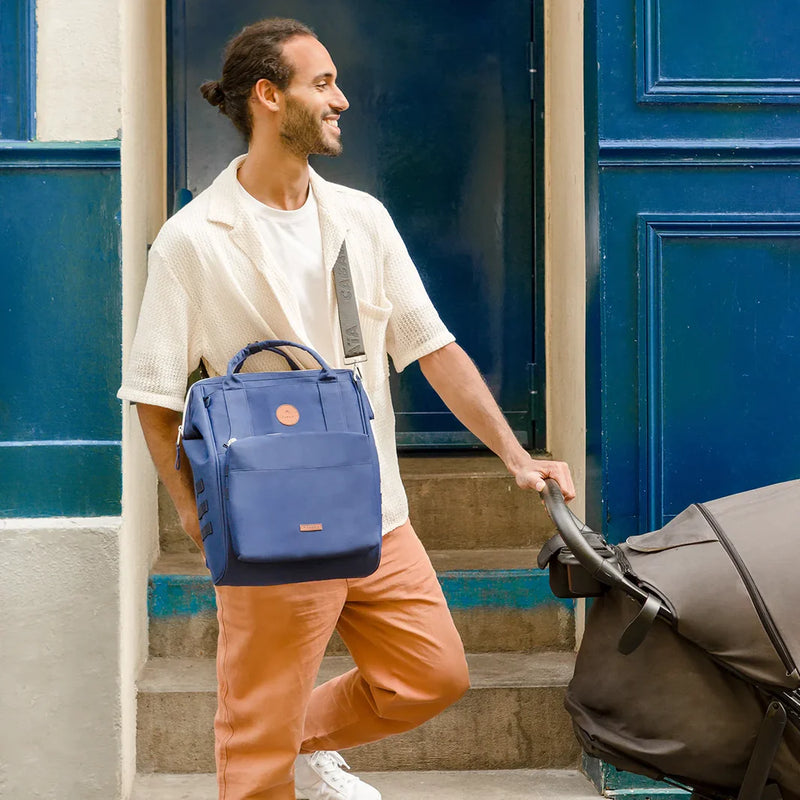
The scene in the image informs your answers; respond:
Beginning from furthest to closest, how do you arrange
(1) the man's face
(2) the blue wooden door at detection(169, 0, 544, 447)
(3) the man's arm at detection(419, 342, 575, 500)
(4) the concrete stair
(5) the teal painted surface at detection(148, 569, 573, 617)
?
(2) the blue wooden door at detection(169, 0, 544, 447), (5) the teal painted surface at detection(148, 569, 573, 617), (4) the concrete stair, (3) the man's arm at detection(419, 342, 575, 500), (1) the man's face

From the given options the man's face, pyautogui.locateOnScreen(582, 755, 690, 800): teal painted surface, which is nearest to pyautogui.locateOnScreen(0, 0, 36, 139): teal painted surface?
the man's face

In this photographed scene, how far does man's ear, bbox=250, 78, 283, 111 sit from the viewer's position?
8.76ft

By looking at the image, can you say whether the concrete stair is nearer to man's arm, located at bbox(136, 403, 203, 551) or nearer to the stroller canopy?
man's arm, located at bbox(136, 403, 203, 551)

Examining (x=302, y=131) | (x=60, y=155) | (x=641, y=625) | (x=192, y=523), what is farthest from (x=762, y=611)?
(x=60, y=155)

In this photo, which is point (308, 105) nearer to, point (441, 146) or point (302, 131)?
point (302, 131)

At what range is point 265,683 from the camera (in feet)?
8.52

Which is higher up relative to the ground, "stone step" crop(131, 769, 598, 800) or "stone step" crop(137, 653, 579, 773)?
"stone step" crop(137, 653, 579, 773)

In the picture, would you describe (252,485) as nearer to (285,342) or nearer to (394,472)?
(285,342)

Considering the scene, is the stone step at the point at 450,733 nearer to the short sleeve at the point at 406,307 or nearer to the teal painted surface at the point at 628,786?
the teal painted surface at the point at 628,786

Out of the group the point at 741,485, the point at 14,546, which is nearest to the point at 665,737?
the point at 741,485

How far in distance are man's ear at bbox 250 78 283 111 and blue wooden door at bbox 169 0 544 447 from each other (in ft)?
6.56

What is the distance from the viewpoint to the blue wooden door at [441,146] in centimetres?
466

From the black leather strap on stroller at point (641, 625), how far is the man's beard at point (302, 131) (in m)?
1.30

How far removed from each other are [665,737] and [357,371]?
3.38 ft
